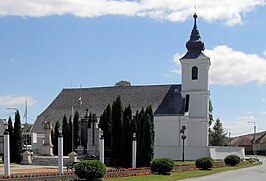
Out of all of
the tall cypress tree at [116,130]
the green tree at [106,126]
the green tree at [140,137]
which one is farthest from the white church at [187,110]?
the green tree at [140,137]

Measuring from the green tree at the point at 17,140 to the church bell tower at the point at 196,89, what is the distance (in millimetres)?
24174

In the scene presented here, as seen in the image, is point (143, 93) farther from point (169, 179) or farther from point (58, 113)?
point (169, 179)

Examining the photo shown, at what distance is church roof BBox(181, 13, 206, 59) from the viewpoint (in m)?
63.8

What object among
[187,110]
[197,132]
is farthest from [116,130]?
[197,132]

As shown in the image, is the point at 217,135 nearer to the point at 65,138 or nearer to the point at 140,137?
the point at 65,138

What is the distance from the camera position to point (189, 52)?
65.0 meters

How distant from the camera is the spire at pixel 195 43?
63.8m

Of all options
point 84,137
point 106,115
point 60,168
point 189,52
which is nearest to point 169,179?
point 60,168

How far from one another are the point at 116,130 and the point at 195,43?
21.3 metres

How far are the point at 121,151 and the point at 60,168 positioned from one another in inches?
771

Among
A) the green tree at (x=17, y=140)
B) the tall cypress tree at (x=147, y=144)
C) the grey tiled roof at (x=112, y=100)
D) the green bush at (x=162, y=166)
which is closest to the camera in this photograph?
the green bush at (x=162, y=166)

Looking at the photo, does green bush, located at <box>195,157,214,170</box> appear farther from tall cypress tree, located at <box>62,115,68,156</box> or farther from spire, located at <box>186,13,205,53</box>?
spire, located at <box>186,13,205,53</box>

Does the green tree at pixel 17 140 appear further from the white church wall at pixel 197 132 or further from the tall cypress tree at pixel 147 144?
the white church wall at pixel 197 132

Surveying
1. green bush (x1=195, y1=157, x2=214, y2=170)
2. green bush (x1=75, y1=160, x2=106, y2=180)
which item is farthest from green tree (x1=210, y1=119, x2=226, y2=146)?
green bush (x1=75, y1=160, x2=106, y2=180)
